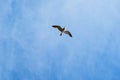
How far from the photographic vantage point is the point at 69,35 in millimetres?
185625

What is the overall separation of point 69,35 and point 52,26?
581 cm

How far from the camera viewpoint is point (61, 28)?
185 meters

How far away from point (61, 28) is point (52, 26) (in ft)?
10.4

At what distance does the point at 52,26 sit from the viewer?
183000 millimetres

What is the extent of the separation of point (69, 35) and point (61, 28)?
295 centimetres
